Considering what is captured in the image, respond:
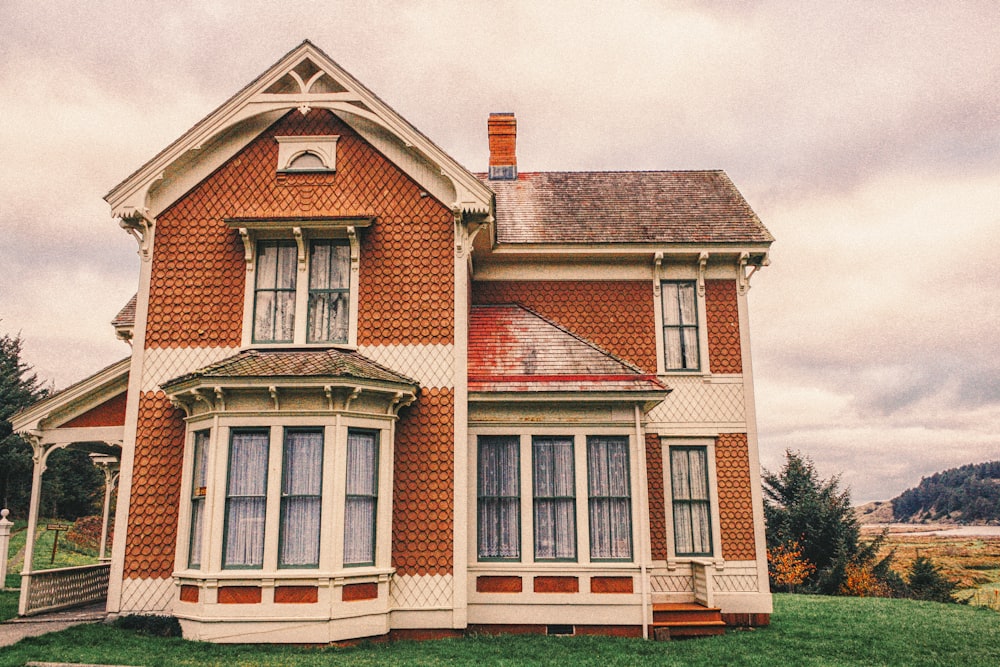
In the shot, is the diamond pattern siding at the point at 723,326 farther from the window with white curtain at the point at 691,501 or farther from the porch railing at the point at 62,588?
the porch railing at the point at 62,588

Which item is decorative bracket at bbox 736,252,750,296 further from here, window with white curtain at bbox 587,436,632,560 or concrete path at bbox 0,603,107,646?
concrete path at bbox 0,603,107,646

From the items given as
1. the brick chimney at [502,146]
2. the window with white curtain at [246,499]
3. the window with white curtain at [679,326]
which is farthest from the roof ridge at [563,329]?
the window with white curtain at [246,499]

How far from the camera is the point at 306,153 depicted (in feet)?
45.1

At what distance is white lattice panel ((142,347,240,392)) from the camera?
507 inches

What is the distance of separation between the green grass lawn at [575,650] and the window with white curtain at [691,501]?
1828mm

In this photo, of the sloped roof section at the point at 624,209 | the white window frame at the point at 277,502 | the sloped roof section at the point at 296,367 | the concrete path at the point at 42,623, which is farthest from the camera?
the sloped roof section at the point at 624,209

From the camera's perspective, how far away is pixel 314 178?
13.6 metres

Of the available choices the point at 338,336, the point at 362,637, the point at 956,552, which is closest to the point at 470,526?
the point at 362,637

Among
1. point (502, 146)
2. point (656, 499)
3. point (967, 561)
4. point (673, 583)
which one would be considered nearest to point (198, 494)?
point (656, 499)

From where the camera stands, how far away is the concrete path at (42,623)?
11337 mm

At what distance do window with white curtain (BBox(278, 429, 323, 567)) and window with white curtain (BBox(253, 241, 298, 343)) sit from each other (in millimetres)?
2244

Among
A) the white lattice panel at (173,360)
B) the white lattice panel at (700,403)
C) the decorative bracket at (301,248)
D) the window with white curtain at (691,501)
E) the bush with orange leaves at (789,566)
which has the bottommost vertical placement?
the bush with orange leaves at (789,566)

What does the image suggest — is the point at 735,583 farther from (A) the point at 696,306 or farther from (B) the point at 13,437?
(B) the point at 13,437

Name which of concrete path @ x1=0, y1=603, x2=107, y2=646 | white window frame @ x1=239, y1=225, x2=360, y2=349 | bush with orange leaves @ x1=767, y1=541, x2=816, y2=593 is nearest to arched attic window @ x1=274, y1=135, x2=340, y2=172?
white window frame @ x1=239, y1=225, x2=360, y2=349
